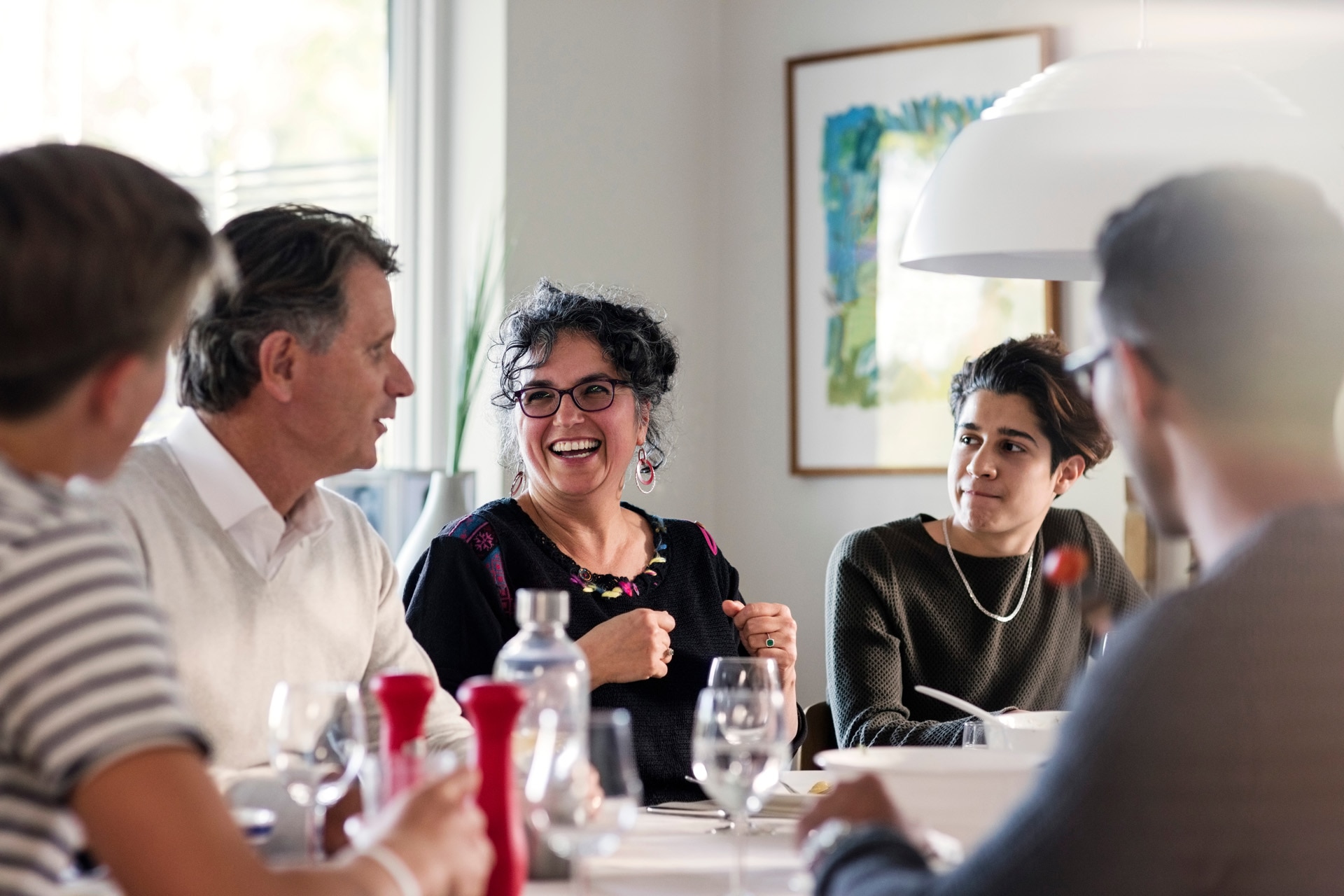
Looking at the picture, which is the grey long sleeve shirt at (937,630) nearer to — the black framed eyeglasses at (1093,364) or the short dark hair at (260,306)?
the short dark hair at (260,306)

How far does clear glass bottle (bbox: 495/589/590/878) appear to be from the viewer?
1100 millimetres

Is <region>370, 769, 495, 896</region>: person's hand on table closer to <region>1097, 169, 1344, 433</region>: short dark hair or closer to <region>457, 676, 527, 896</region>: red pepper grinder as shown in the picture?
<region>457, 676, 527, 896</region>: red pepper grinder

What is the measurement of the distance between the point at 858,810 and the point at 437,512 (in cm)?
196

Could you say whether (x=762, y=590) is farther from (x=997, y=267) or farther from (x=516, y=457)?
(x=997, y=267)

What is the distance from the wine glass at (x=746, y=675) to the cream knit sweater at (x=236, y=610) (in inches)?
16.8

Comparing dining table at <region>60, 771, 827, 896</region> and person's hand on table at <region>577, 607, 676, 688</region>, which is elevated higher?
person's hand on table at <region>577, 607, 676, 688</region>

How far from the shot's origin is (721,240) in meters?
4.35

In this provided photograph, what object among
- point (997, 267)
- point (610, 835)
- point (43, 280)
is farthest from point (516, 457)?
point (43, 280)

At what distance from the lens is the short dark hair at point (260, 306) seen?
1.75m

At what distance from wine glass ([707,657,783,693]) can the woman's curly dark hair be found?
3.26 feet

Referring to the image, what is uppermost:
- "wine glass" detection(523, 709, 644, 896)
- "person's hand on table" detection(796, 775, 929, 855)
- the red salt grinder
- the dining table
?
the red salt grinder

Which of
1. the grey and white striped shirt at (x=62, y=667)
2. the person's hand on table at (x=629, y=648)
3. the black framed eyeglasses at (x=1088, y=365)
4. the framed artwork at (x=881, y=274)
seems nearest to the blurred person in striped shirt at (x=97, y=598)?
the grey and white striped shirt at (x=62, y=667)

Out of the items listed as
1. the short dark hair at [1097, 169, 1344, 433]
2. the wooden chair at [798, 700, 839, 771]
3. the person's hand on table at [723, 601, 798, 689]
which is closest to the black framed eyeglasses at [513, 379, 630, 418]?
the person's hand on table at [723, 601, 798, 689]

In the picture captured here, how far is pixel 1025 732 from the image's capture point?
169 cm
